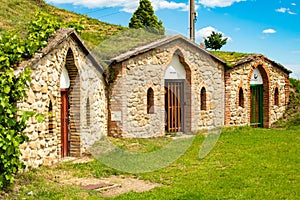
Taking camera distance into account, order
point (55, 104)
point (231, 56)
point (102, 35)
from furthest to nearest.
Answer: point (231, 56), point (102, 35), point (55, 104)

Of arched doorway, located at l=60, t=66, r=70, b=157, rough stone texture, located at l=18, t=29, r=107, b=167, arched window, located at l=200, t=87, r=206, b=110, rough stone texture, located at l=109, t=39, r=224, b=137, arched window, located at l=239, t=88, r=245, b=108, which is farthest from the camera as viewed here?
arched window, located at l=239, t=88, r=245, b=108

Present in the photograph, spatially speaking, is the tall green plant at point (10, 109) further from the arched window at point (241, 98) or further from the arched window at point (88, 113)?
the arched window at point (241, 98)

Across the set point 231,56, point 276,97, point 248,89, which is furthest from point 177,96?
Answer: point 276,97

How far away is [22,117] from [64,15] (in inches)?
694

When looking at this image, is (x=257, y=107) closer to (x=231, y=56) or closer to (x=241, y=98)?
(x=241, y=98)

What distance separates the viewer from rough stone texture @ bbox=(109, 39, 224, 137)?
13.6 meters

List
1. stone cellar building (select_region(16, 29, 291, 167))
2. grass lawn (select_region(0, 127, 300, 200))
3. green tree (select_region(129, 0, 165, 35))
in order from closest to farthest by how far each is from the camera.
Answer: grass lawn (select_region(0, 127, 300, 200)) < stone cellar building (select_region(16, 29, 291, 167)) < green tree (select_region(129, 0, 165, 35))

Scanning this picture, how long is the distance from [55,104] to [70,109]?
1242 mm

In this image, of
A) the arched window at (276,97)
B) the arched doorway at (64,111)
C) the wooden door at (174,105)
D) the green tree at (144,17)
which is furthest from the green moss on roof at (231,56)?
the arched doorway at (64,111)

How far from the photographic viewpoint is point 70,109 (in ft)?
36.0

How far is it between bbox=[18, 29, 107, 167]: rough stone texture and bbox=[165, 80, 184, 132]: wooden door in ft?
11.9

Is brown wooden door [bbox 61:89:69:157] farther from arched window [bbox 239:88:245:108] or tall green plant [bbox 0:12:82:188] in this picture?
arched window [bbox 239:88:245:108]

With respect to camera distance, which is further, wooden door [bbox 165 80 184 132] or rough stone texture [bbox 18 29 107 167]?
wooden door [bbox 165 80 184 132]

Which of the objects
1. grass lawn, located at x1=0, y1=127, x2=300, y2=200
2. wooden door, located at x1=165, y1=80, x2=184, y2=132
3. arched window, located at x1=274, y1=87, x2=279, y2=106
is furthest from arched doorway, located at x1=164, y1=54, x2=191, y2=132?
arched window, located at x1=274, y1=87, x2=279, y2=106
